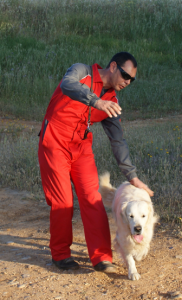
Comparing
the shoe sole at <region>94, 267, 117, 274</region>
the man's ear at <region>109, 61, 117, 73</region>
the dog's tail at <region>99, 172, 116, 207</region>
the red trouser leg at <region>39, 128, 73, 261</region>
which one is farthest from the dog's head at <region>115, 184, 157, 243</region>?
the man's ear at <region>109, 61, 117, 73</region>

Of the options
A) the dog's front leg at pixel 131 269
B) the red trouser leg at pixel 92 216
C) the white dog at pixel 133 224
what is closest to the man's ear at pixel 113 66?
the red trouser leg at pixel 92 216

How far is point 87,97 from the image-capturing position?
2.68 m

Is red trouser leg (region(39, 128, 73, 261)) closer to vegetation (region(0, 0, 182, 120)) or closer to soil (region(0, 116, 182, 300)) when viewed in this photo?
soil (region(0, 116, 182, 300))

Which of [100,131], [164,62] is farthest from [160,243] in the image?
[164,62]

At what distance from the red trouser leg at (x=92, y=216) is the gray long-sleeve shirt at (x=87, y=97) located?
347 mm

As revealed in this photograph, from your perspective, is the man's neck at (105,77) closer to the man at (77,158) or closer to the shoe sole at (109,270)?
the man at (77,158)

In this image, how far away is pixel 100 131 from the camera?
315 inches

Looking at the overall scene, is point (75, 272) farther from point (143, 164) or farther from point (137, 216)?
point (143, 164)

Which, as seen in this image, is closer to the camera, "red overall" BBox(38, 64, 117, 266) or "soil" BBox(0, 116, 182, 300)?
"soil" BBox(0, 116, 182, 300)

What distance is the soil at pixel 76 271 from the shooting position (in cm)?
287

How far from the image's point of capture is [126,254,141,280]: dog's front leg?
3027mm

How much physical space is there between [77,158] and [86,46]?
38.6 ft

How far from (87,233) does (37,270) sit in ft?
2.05

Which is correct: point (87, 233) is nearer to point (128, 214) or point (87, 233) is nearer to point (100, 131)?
point (128, 214)
